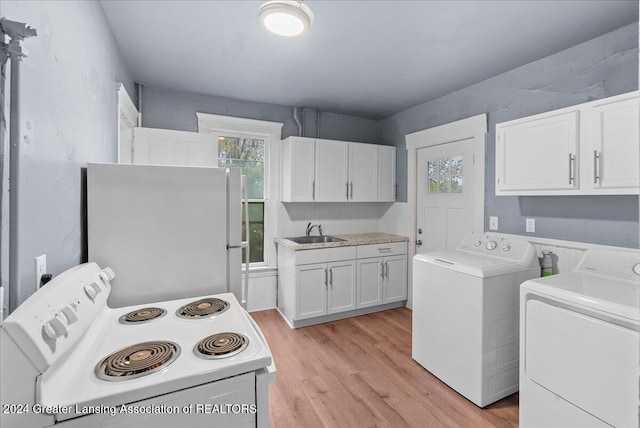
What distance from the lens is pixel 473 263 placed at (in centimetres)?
216

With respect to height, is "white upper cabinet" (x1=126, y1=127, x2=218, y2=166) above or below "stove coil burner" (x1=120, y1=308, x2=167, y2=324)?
above

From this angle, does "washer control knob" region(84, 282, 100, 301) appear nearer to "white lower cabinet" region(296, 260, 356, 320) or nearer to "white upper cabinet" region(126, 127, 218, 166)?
"white upper cabinet" region(126, 127, 218, 166)

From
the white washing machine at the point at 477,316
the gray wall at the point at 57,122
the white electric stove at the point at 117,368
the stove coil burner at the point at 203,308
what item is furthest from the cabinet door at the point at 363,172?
the white electric stove at the point at 117,368

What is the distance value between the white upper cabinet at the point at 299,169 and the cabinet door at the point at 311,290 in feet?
2.71

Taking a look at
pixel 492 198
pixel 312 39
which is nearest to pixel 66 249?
pixel 312 39

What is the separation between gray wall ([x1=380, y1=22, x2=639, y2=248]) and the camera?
1.96m

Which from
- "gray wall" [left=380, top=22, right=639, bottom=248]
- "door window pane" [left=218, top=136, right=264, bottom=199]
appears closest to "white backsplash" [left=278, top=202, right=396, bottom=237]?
"door window pane" [left=218, top=136, right=264, bottom=199]

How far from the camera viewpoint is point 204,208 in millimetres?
1729

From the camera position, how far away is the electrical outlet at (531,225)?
2436 millimetres

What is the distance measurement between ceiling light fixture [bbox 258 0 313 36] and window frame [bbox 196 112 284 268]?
1832 millimetres

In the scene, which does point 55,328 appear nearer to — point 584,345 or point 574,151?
point 584,345

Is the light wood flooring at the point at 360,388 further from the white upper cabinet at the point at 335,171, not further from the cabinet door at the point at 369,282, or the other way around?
the white upper cabinet at the point at 335,171

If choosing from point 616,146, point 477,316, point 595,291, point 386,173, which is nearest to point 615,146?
point 616,146

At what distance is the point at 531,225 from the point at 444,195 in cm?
98
